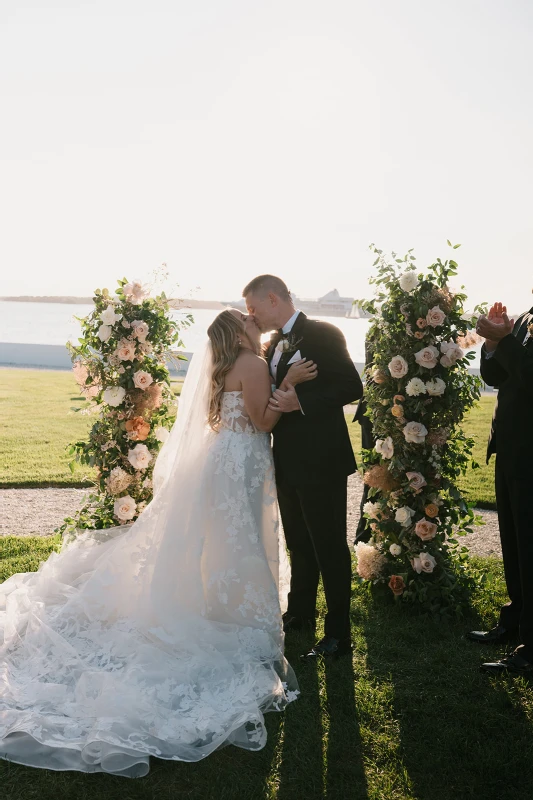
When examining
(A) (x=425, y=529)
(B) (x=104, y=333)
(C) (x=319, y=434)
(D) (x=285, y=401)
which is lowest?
(A) (x=425, y=529)

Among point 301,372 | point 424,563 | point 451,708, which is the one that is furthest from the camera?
point 424,563

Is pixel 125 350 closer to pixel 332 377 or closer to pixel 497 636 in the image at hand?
pixel 332 377

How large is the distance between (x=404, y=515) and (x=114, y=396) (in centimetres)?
249

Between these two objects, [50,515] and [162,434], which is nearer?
[162,434]

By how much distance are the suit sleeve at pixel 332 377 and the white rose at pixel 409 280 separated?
860mm

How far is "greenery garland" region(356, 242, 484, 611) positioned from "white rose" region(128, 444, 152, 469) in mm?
1808

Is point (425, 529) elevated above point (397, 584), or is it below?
above

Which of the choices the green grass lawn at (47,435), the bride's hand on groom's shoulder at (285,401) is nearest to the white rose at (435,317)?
the green grass lawn at (47,435)

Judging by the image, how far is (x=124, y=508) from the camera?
550 centimetres

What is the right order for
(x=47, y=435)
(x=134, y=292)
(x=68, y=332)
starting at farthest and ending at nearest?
(x=68, y=332) → (x=47, y=435) → (x=134, y=292)

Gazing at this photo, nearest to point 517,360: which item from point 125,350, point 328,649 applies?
point 328,649

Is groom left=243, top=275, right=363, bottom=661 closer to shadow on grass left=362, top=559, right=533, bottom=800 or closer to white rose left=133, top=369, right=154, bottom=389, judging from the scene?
shadow on grass left=362, top=559, right=533, bottom=800

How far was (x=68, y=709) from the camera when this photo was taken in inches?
138

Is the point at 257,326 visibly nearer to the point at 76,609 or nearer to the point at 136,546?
the point at 136,546
